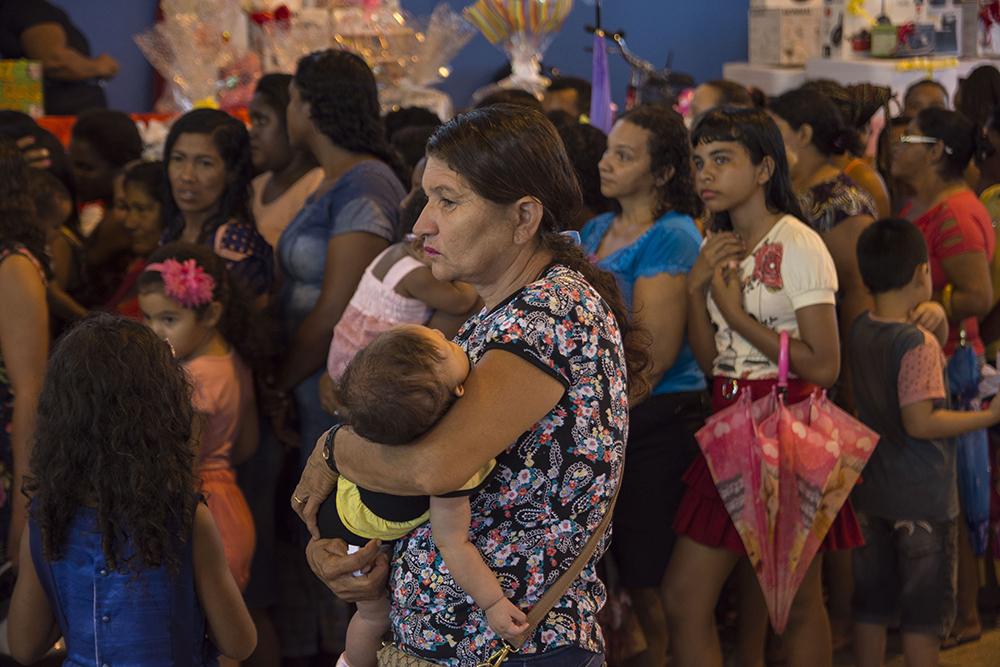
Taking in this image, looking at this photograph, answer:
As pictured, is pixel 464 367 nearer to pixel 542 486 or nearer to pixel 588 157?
pixel 542 486

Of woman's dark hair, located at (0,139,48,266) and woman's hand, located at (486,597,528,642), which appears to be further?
woman's dark hair, located at (0,139,48,266)

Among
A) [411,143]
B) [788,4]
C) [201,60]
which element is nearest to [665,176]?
[411,143]

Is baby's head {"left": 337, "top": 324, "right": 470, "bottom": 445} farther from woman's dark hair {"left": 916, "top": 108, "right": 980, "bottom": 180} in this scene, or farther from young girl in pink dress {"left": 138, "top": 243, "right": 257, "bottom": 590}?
woman's dark hair {"left": 916, "top": 108, "right": 980, "bottom": 180}

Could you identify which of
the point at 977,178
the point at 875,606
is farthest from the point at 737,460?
the point at 977,178

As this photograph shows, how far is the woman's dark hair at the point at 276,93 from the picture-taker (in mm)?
3842

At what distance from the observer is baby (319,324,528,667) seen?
5.76ft

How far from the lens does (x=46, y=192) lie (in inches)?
136

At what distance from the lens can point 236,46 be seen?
18.3ft

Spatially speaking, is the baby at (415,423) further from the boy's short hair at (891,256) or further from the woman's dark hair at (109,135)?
the woman's dark hair at (109,135)

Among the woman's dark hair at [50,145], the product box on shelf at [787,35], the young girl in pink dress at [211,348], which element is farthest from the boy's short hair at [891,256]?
the product box on shelf at [787,35]

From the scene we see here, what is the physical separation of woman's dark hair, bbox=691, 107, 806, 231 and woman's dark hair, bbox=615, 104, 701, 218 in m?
0.08

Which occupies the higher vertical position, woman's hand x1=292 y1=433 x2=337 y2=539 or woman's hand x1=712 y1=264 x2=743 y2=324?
woman's hand x1=292 y1=433 x2=337 y2=539

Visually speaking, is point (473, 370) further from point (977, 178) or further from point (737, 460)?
point (977, 178)

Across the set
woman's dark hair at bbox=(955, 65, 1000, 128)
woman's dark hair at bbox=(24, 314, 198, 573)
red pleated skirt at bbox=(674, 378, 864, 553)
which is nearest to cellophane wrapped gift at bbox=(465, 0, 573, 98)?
woman's dark hair at bbox=(955, 65, 1000, 128)
